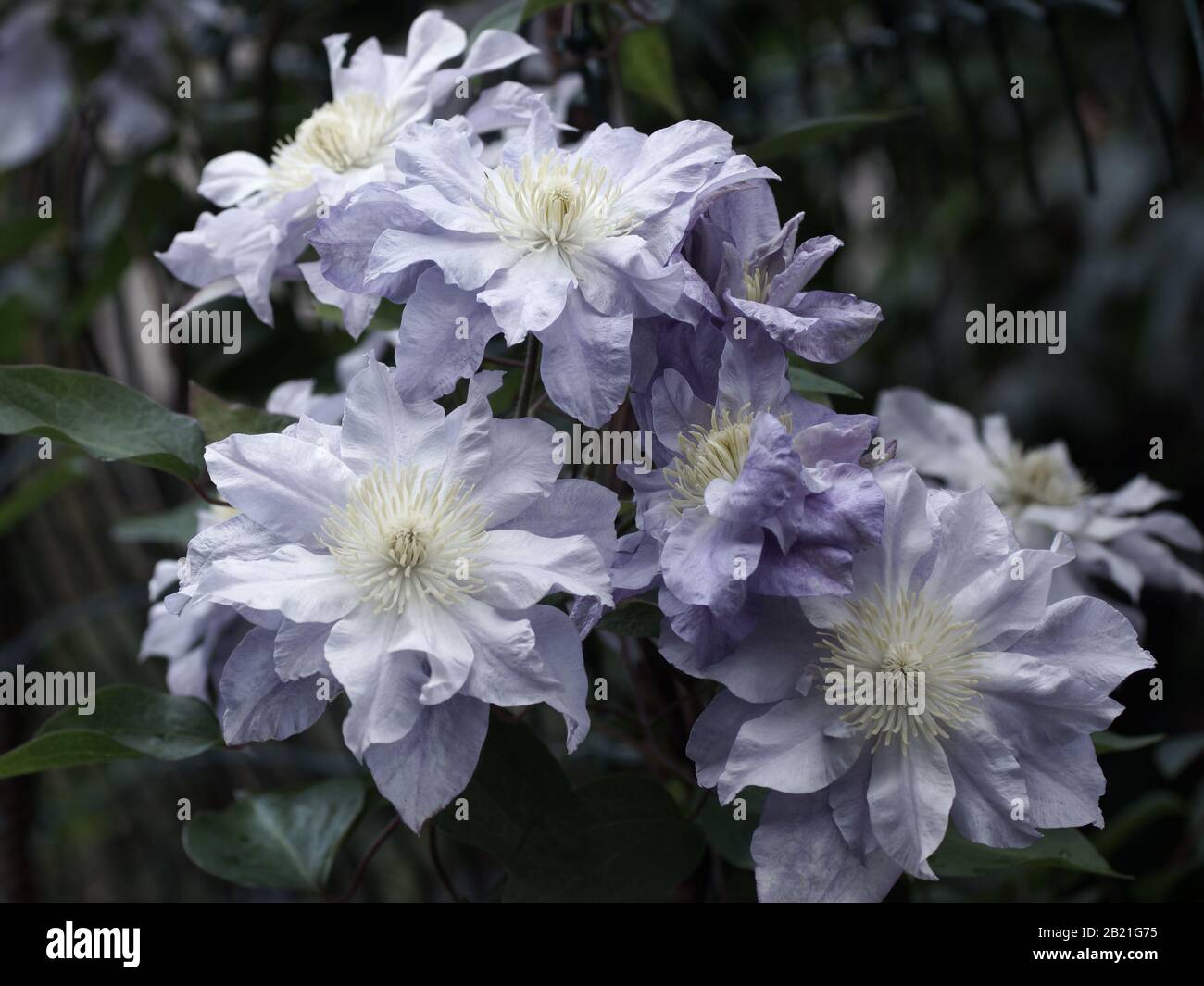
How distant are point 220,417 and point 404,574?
0.19 metres

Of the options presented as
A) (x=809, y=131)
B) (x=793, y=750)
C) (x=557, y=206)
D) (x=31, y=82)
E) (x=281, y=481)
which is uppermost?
→ (x=31, y=82)

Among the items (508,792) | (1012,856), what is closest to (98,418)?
(508,792)

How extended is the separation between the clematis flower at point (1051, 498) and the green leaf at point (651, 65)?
0.79 feet

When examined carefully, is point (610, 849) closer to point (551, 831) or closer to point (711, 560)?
point (551, 831)

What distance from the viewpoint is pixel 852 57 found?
94cm

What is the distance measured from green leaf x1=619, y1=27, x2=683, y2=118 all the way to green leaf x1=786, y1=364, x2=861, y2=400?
11.1 inches

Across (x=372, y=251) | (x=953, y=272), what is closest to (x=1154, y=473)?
(x=953, y=272)

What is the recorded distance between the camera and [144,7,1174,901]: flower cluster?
41cm

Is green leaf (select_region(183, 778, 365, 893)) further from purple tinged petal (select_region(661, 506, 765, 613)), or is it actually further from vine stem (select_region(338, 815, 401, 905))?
purple tinged petal (select_region(661, 506, 765, 613))

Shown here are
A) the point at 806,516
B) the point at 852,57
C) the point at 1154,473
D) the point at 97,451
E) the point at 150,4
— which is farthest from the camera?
the point at 1154,473

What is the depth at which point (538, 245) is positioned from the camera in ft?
1.51

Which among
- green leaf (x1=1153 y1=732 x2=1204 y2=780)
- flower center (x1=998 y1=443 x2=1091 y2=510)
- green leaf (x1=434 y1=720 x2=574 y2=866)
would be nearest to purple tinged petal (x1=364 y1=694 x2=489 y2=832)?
green leaf (x1=434 y1=720 x2=574 y2=866)

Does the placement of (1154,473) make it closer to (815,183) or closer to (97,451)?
(815,183)
